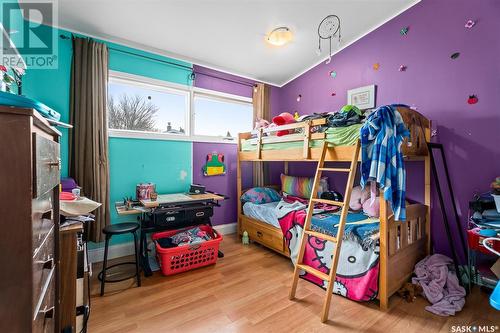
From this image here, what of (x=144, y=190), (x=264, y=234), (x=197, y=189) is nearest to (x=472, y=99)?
(x=264, y=234)

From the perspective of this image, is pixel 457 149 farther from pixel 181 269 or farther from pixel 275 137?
pixel 181 269

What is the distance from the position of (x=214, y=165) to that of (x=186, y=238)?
4.03 ft

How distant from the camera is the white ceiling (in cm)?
231

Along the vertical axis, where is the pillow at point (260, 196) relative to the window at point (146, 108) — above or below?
below

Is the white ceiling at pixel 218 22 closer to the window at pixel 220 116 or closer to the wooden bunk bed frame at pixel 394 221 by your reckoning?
the window at pixel 220 116

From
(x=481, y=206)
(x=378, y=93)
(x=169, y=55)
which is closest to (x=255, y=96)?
(x=169, y=55)

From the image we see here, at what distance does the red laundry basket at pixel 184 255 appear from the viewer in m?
2.38

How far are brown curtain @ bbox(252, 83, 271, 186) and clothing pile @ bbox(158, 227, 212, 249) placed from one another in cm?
135

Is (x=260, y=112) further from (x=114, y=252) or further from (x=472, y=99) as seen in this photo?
(x=114, y=252)

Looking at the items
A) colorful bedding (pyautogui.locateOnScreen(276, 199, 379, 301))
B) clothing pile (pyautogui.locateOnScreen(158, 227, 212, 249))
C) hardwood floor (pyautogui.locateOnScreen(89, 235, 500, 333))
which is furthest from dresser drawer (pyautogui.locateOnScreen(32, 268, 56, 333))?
colorful bedding (pyautogui.locateOnScreen(276, 199, 379, 301))

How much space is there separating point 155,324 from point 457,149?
10.2ft

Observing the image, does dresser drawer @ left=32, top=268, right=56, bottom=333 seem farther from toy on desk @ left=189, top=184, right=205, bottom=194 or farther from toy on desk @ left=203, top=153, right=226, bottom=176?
toy on desk @ left=203, top=153, right=226, bottom=176

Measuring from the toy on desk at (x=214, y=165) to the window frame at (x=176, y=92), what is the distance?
0.78ft

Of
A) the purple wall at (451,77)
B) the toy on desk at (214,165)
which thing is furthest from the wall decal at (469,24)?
the toy on desk at (214,165)
